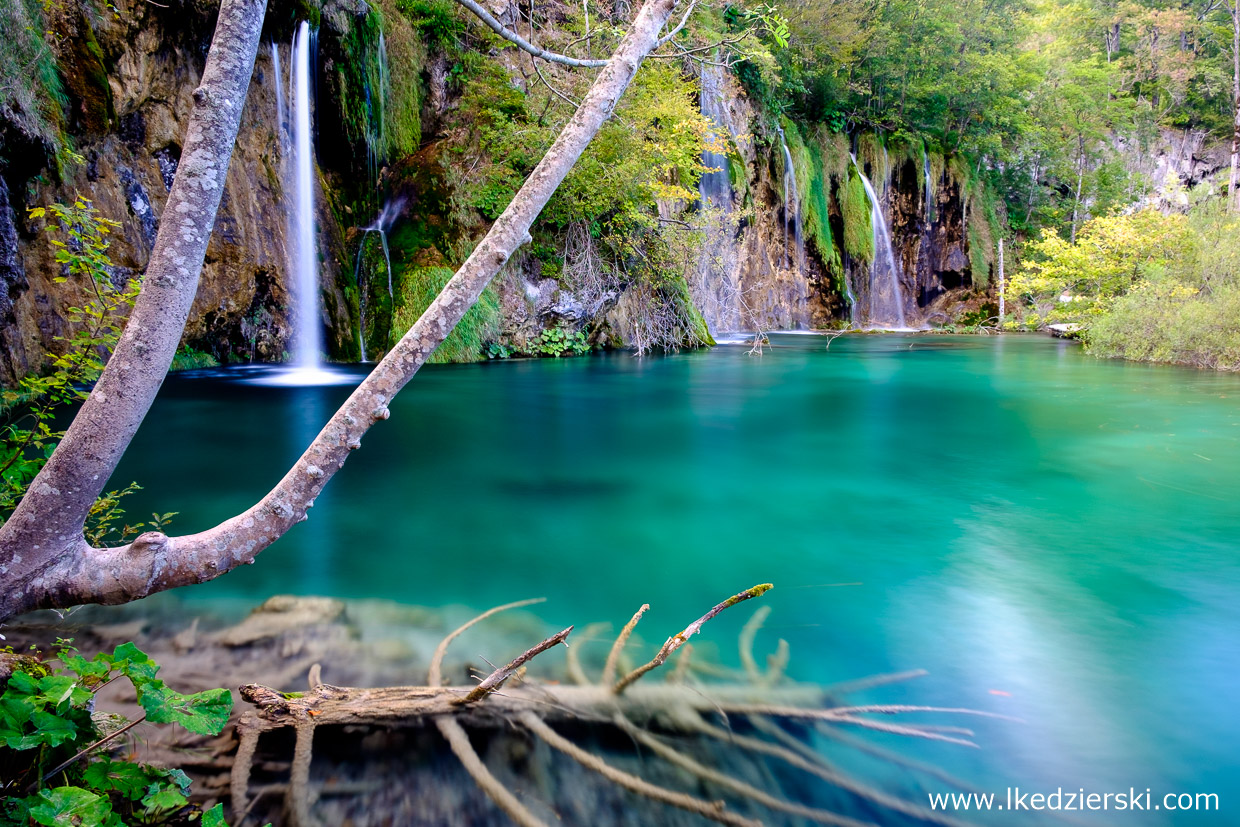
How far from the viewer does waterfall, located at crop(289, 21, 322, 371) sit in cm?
1281

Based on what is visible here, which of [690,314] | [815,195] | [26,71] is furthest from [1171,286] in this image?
[26,71]

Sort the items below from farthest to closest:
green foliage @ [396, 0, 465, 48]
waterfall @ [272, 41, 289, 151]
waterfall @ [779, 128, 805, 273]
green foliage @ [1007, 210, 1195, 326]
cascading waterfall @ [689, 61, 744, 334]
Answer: waterfall @ [779, 128, 805, 273] < cascading waterfall @ [689, 61, 744, 334] < green foliage @ [1007, 210, 1195, 326] < green foliage @ [396, 0, 465, 48] < waterfall @ [272, 41, 289, 151]

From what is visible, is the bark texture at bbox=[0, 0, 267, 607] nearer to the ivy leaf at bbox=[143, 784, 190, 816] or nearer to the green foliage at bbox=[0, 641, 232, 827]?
the green foliage at bbox=[0, 641, 232, 827]

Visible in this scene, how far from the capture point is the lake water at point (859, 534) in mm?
2670

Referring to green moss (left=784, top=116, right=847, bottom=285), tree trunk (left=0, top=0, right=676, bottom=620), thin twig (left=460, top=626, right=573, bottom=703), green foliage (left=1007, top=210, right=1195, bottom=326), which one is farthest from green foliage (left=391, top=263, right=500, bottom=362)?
green moss (left=784, top=116, right=847, bottom=285)

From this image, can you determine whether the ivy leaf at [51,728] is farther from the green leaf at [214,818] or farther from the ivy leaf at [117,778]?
the green leaf at [214,818]

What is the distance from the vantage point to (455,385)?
1127 cm

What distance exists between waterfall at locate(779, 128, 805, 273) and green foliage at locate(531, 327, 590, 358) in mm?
13138

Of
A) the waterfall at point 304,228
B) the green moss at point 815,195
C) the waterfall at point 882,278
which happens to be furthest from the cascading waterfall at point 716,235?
the waterfall at point 304,228

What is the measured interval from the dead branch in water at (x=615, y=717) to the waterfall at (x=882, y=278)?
1145 inches

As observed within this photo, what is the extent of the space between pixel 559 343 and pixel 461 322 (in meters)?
2.63

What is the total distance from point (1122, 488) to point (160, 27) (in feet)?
48.0

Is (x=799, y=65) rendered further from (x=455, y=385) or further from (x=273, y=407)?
(x=273, y=407)

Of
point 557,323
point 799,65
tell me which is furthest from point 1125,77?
point 557,323
